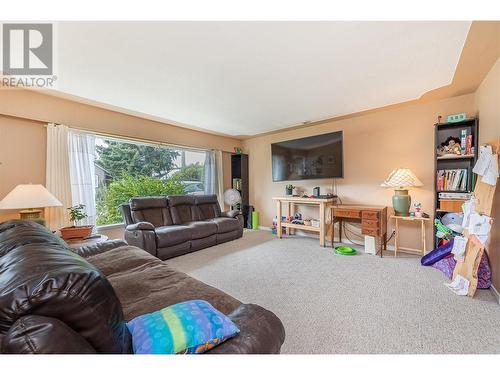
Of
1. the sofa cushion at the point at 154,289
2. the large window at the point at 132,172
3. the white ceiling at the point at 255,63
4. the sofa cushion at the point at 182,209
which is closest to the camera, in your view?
the sofa cushion at the point at 154,289

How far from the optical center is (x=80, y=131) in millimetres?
3127

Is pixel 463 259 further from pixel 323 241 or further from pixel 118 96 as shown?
pixel 118 96

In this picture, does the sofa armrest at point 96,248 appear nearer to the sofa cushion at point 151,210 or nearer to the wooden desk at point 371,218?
the sofa cushion at point 151,210

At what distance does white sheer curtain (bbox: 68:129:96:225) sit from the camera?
3.08 m

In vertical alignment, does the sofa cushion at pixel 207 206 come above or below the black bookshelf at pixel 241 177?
below

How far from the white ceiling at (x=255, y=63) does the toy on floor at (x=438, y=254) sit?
6.49 feet

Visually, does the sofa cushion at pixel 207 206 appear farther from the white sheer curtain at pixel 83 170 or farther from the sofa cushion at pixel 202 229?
the white sheer curtain at pixel 83 170

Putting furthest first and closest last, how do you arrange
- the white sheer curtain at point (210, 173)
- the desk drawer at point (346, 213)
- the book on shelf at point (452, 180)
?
the white sheer curtain at point (210, 173)
the desk drawer at point (346, 213)
the book on shelf at point (452, 180)

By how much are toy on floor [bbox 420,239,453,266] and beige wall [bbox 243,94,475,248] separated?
53cm

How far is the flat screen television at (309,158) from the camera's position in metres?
3.71

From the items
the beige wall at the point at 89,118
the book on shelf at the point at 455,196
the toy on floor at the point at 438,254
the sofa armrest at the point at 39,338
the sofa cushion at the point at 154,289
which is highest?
the beige wall at the point at 89,118

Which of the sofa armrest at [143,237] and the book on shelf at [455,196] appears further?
the sofa armrest at [143,237]

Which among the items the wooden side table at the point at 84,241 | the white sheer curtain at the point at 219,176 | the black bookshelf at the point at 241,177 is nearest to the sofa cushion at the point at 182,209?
the white sheer curtain at the point at 219,176
